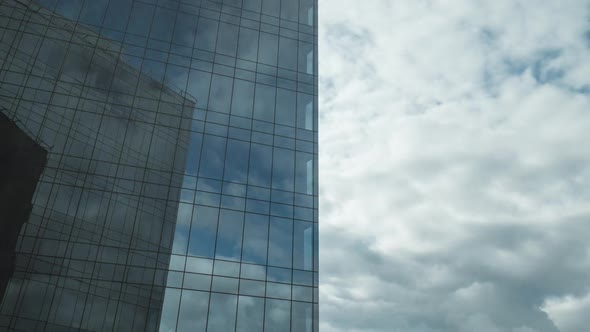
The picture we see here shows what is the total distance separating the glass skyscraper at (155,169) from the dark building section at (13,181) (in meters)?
0.10

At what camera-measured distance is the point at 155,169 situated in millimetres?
40531

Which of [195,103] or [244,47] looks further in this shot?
[244,47]

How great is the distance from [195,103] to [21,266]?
1895 cm

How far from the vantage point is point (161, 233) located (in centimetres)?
3809

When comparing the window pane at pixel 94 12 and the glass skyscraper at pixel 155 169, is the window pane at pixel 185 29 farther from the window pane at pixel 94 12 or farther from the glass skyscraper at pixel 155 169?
the window pane at pixel 94 12

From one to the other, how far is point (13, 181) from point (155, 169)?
414 inches

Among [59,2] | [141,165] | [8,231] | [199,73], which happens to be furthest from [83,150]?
[59,2]

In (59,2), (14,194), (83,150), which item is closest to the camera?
(14,194)

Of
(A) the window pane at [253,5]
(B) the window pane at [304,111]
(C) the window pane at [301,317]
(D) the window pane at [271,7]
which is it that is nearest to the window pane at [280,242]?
(C) the window pane at [301,317]

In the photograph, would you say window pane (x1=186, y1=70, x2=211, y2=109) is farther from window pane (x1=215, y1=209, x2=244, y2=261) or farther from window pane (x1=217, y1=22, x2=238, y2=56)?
window pane (x1=215, y1=209, x2=244, y2=261)

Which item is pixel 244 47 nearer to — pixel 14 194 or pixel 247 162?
pixel 247 162

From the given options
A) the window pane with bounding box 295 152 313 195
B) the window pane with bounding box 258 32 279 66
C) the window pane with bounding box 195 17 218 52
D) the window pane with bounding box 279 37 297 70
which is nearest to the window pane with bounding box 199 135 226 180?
the window pane with bounding box 295 152 313 195

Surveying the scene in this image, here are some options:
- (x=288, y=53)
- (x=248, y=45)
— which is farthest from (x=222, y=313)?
(x=288, y=53)

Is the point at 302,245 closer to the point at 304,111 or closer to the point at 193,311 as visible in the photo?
the point at 193,311
